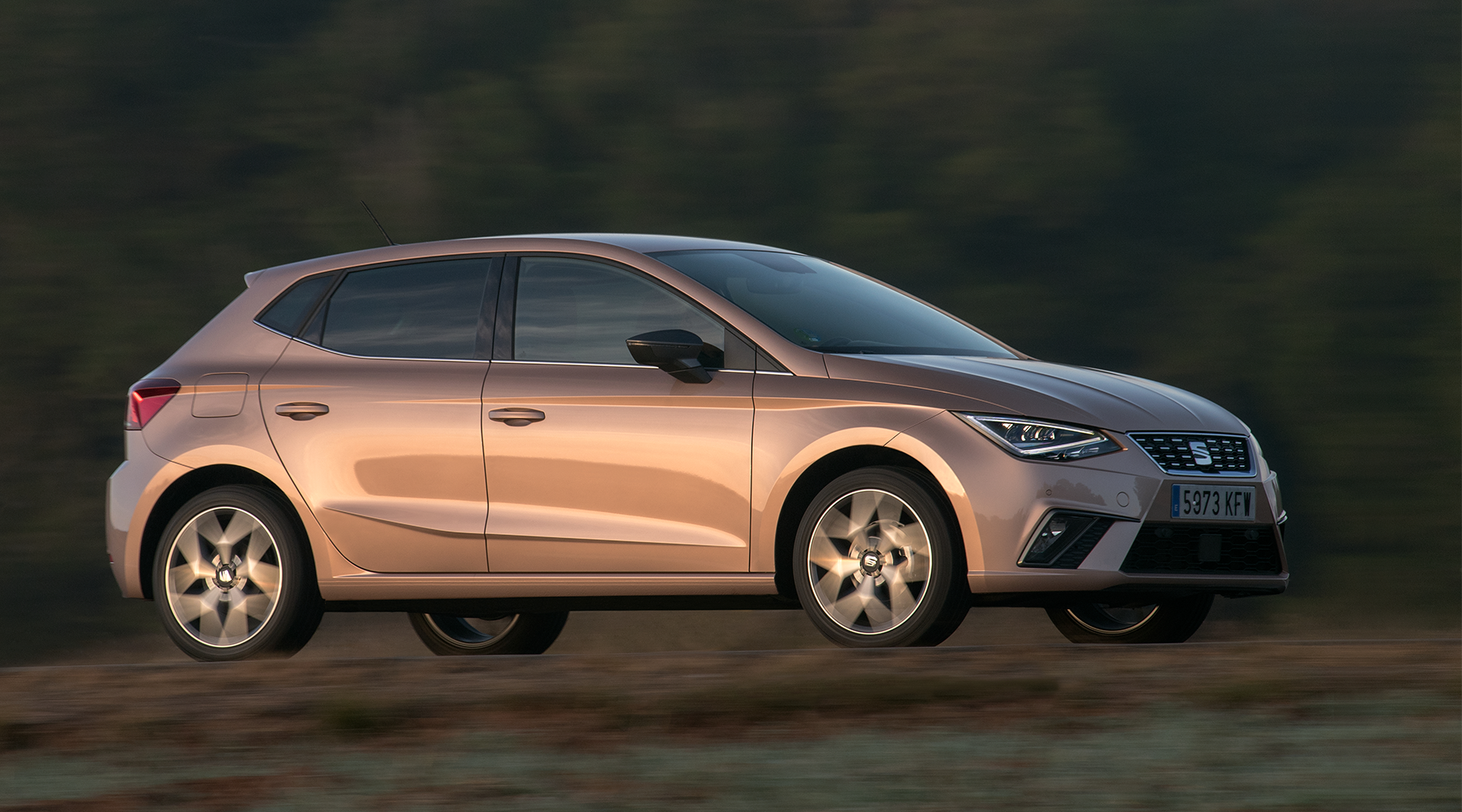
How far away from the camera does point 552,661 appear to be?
6.06m

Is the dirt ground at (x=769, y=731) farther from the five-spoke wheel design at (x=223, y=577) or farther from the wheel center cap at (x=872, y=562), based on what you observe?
the five-spoke wheel design at (x=223, y=577)

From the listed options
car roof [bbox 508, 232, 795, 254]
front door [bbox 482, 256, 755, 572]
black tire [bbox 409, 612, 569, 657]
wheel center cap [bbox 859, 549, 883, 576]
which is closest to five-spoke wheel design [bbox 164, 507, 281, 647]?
front door [bbox 482, 256, 755, 572]

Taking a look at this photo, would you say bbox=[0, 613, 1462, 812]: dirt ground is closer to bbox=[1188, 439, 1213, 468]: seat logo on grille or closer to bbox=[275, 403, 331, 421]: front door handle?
bbox=[1188, 439, 1213, 468]: seat logo on grille

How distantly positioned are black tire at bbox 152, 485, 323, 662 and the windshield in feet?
6.24

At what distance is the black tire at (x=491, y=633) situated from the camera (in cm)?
914

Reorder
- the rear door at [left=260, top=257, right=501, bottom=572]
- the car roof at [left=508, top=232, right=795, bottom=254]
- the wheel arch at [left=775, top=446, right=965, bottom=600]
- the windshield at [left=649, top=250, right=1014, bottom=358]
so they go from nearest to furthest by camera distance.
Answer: the wheel arch at [left=775, top=446, right=965, bottom=600]
the windshield at [left=649, top=250, right=1014, bottom=358]
the rear door at [left=260, top=257, right=501, bottom=572]
the car roof at [left=508, top=232, right=795, bottom=254]

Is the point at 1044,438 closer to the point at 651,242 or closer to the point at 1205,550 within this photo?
the point at 1205,550

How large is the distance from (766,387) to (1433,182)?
46.3 feet

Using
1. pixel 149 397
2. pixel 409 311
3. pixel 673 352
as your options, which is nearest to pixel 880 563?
pixel 673 352

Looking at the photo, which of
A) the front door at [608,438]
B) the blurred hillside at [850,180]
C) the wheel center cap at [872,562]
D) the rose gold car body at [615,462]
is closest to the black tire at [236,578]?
the rose gold car body at [615,462]

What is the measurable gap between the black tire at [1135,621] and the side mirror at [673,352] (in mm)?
1848

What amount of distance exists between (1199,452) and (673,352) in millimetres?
1885

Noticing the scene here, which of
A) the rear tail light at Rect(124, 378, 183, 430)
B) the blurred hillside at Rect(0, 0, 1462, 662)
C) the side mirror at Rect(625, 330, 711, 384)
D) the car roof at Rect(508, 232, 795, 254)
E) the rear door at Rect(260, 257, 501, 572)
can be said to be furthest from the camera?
the blurred hillside at Rect(0, 0, 1462, 662)

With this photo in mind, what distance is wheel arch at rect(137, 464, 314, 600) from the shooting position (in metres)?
7.62
